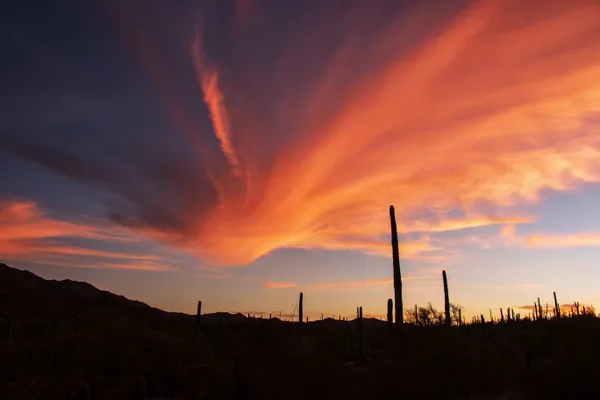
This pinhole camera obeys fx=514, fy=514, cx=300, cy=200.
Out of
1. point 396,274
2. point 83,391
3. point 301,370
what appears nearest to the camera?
point 83,391

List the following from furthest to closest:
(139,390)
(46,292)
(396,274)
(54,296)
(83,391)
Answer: (46,292) → (54,296) → (396,274) → (139,390) → (83,391)

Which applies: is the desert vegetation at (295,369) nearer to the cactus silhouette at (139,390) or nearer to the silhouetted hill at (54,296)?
the cactus silhouette at (139,390)

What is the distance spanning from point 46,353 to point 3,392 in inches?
311

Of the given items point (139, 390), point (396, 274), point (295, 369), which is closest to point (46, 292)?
point (396, 274)

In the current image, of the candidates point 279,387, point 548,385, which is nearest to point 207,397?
point 279,387

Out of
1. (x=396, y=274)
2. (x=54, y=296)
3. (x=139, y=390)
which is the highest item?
(x=54, y=296)

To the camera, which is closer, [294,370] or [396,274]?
[294,370]

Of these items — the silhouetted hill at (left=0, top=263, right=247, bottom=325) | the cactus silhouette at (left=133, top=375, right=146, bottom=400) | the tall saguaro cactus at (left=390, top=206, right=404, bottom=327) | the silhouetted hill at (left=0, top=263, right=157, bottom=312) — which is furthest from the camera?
the silhouetted hill at (left=0, top=263, right=157, bottom=312)

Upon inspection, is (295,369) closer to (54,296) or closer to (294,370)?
(294,370)

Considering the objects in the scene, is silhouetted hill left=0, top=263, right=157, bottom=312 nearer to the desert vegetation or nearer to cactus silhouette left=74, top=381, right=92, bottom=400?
the desert vegetation

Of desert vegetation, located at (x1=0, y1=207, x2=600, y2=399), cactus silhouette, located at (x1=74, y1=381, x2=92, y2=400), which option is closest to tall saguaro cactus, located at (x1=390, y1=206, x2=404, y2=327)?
desert vegetation, located at (x1=0, y1=207, x2=600, y2=399)

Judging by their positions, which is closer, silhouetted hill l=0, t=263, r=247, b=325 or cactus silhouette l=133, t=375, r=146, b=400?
cactus silhouette l=133, t=375, r=146, b=400

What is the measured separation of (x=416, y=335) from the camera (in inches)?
733

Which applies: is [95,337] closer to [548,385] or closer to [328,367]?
[328,367]
